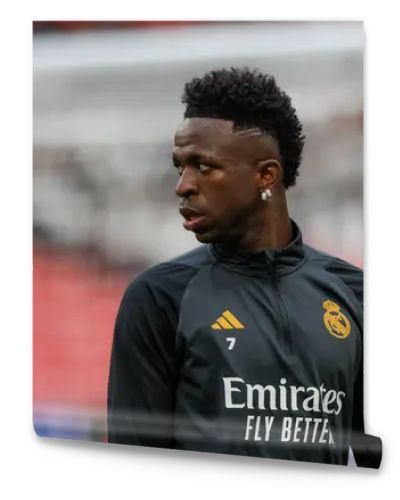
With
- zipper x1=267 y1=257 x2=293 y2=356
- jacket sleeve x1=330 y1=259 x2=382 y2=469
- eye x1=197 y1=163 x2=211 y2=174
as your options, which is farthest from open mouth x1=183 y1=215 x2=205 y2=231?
jacket sleeve x1=330 y1=259 x2=382 y2=469

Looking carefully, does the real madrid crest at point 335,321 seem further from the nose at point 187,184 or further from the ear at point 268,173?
the nose at point 187,184

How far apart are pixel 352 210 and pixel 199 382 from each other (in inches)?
27.9

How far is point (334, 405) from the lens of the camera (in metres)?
2.56

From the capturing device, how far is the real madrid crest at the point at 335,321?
2545 mm

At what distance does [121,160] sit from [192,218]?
1.02 ft

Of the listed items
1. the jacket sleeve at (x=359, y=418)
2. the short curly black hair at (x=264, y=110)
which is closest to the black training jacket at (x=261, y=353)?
the jacket sleeve at (x=359, y=418)

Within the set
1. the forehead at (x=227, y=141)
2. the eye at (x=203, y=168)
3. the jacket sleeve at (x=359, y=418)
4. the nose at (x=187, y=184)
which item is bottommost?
the jacket sleeve at (x=359, y=418)

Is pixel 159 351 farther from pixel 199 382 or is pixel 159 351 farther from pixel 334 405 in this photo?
pixel 334 405

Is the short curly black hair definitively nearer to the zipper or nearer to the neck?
the neck

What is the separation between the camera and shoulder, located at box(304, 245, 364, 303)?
2.53m

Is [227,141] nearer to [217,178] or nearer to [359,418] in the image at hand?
[217,178]

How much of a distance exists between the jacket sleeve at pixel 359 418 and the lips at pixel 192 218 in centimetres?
45

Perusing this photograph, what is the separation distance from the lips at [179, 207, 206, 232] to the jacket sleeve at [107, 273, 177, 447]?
21 cm
